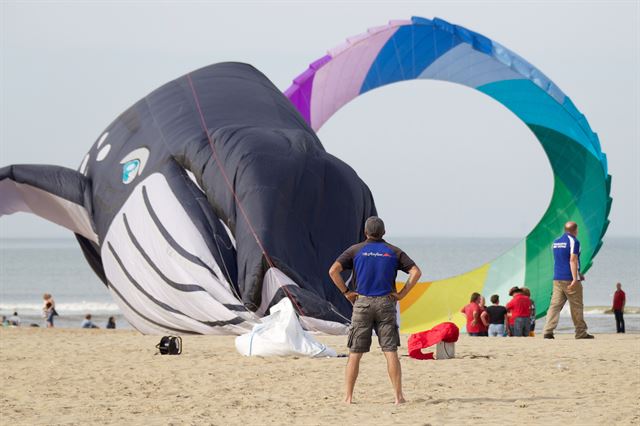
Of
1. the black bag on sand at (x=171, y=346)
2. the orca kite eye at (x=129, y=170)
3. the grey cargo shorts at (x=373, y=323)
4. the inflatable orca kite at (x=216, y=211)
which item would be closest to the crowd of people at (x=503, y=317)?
the inflatable orca kite at (x=216, y=211)

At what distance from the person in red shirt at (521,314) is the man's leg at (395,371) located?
6.74m

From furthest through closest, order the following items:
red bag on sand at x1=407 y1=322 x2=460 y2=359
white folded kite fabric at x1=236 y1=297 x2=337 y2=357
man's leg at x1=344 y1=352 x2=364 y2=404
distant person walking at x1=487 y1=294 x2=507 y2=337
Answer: distant person walking at x1=487 y1=294 x2=507 y2=337 < white folded kite fabric at x1=236 y1=297 x2=337 y2=357 < red bag on sand at x1=407 y1=322 x2=460 y2=359 < man's leg at x1=344 y1=352 x2=364 y2=404

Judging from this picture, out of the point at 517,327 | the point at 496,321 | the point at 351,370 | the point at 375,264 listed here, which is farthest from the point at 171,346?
the point at 496,321

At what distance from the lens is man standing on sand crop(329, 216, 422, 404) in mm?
8094

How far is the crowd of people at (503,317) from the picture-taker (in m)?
14.9

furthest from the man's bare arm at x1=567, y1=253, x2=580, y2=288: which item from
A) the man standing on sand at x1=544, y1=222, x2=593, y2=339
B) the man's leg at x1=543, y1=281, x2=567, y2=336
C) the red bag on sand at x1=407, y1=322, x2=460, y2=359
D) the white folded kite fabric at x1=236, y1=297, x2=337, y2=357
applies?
the white folded kite fabric at x1=236, y1=297, x2=337, y2=357

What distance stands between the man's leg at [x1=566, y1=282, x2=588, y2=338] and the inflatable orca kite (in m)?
2.49

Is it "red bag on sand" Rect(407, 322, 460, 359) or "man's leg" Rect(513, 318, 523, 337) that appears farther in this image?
"man's leg" Rect(513, 318, 523, 337)

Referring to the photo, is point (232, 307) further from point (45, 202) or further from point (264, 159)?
point (45, 202)

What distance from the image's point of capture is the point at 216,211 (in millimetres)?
13883

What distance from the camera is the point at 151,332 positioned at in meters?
14.6

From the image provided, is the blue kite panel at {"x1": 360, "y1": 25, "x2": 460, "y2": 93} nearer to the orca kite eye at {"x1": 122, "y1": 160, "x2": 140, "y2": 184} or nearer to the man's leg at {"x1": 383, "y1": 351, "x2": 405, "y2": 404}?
the orca kite eye at {"x1": 122, "y1": 160, "x2": 140, "y2": 184}

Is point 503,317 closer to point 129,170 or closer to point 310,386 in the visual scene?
point 129,170

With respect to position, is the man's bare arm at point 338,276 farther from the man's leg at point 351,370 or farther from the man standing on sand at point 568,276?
the man standing on sand at point 568,276
